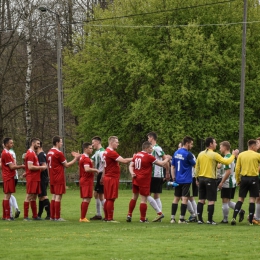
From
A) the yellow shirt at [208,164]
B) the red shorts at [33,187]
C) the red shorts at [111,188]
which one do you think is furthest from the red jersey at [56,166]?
the yellow shirt at [208,164]

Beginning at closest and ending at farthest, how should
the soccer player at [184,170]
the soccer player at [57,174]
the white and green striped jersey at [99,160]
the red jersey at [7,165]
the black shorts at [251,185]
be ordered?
the black shorts at [251,185], the soccer player at [184,170], the soccer player at [57,174], the red jersey at [7,165], the white and green striped jersey at [99,160]

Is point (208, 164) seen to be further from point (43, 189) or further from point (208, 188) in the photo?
point (43, 189)

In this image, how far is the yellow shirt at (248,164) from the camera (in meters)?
17.7

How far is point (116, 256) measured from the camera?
37.6ft

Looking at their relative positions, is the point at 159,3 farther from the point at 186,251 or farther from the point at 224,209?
the point at 186,251

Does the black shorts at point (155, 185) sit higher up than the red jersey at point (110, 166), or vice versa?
the red jersey at point (110, 166)

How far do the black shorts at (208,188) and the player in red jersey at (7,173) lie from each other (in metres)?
4.78

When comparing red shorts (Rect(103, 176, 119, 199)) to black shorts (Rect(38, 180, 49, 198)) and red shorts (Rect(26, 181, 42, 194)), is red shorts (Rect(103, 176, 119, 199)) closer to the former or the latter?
red shorts (Rect(26, 181, 42, 194))

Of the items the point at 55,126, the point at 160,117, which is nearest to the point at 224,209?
the point at 160,117

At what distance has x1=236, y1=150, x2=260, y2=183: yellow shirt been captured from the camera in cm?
1767

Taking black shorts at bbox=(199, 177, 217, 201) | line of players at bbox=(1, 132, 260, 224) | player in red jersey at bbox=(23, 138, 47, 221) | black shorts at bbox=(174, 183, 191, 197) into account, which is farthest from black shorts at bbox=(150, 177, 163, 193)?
player in red jersey at bbox=(23, 138, 47, 221)

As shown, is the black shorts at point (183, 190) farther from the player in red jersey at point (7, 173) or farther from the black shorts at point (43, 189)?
the player in red jersey at point (7, 173)

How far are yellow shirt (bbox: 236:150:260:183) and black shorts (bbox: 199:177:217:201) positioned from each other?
0.64 meters

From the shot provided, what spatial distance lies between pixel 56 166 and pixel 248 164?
16.0 feet
